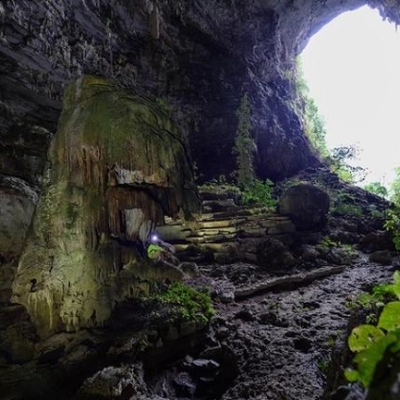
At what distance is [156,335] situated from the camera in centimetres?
467

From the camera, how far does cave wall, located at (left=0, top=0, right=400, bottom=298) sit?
8.02m

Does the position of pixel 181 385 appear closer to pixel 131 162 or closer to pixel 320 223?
pixel 131 162

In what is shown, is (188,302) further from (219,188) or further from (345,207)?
(345,207)

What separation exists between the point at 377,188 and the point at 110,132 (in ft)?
54.5

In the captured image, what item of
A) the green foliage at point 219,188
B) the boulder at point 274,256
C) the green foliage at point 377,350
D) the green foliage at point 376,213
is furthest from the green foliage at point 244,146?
the green foliage at point 377,350

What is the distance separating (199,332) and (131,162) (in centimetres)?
289

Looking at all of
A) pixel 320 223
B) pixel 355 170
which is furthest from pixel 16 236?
pixel 355 170

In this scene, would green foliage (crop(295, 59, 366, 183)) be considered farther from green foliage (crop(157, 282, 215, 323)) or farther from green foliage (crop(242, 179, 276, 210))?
green foliage (crop(157, 282, 215, 323))

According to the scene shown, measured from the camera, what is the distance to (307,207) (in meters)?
11.9

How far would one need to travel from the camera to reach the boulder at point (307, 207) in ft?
39.2

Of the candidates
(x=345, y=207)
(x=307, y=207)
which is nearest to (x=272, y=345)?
(x=307, y=207)

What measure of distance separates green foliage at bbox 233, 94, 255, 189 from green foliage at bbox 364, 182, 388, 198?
22.3 ft

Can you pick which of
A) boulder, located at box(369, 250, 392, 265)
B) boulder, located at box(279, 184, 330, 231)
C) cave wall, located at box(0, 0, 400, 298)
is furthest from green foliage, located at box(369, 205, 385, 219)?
cave wall, located at box(0, 0, 400, 298)

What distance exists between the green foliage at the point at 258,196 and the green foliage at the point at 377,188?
20.5 ft
